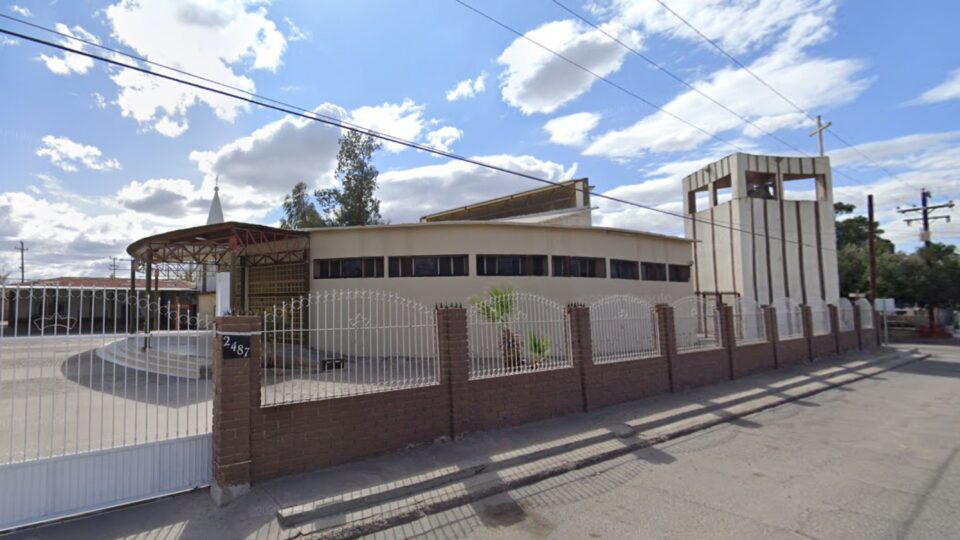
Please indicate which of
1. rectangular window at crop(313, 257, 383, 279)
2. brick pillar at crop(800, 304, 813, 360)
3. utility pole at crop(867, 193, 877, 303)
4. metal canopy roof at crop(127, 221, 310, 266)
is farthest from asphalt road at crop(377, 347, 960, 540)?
utility pole at crop(867, 193, 877, 303)

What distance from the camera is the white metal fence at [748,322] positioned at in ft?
43.6

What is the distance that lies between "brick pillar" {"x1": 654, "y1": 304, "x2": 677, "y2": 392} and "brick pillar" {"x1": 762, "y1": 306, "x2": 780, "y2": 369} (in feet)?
19.0

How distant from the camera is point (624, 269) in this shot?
18984 millimetres

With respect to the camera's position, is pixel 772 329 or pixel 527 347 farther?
pixel 772 329

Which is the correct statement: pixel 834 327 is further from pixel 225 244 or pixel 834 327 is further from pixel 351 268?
pixel 225 244

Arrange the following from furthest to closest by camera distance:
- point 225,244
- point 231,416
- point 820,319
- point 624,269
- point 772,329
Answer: point 624,269 < point 820,319 < point 225,244 < point 772,329 < point 231,416

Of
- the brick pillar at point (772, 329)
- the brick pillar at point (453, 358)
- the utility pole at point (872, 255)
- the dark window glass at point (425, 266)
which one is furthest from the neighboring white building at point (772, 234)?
the brick pillar at point (453, 358)

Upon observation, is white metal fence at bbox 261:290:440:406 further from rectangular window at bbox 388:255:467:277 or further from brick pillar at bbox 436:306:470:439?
rectangular window at bbox 388:255:467:277

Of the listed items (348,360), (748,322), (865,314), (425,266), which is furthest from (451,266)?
(865,314)

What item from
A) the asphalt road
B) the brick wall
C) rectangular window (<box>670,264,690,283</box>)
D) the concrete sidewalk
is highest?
rectangular window (<box>670,264,690,283</box>)

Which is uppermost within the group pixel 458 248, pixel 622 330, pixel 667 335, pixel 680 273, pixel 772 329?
pixel 458 248

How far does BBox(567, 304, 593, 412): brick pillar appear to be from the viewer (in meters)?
8.58

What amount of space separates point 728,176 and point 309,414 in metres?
28.7

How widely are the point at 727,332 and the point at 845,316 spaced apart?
12466 millimetres
